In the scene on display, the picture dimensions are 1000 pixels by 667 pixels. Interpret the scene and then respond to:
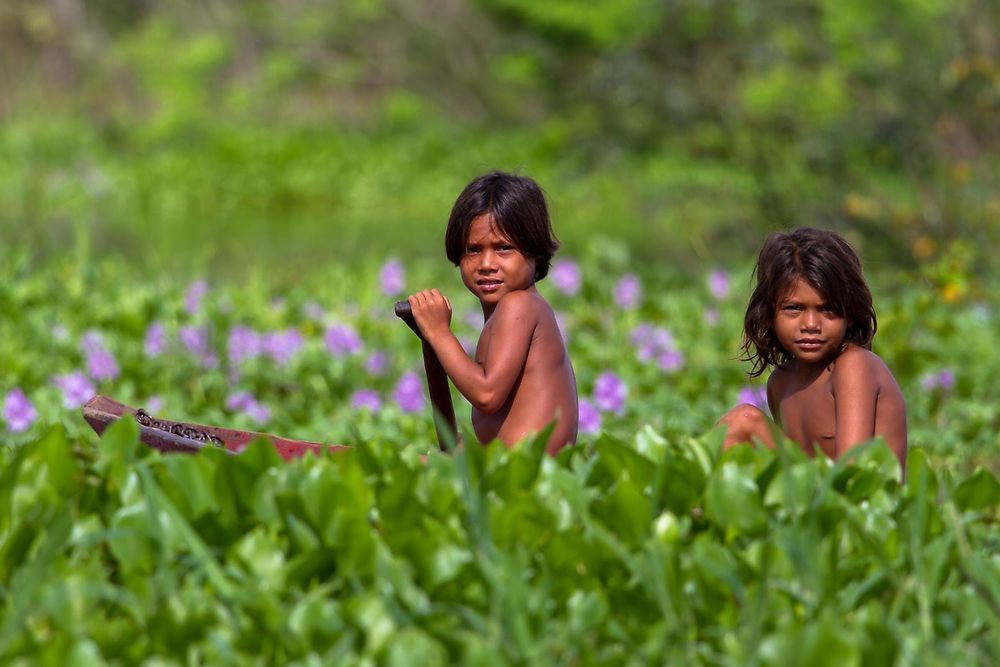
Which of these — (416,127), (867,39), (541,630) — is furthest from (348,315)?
(416,127)

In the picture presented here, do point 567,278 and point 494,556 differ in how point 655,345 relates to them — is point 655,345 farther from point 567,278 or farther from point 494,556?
point 494,556

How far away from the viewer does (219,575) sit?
2.21 m

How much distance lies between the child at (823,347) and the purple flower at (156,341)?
322 centimetres

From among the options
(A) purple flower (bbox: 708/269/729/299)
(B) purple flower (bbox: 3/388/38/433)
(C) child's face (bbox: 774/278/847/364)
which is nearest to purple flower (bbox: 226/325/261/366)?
(B) purple flower (bbox: 3/388/38/433)

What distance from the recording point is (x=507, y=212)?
3102 millimetres

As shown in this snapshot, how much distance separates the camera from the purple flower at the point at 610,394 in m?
5.06

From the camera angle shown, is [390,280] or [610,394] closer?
[610,394]

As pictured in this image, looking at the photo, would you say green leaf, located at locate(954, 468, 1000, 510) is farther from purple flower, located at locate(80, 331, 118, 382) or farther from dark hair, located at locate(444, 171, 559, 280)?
purple flower, located at locate(80, 331, 118, 382)

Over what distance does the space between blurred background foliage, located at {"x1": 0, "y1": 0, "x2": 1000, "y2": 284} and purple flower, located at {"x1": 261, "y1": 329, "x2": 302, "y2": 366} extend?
27.6 inches

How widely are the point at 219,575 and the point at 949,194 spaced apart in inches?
287

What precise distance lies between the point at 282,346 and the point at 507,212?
284 centimetres

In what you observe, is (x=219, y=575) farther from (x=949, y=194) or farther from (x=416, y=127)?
(x=416, y=127)

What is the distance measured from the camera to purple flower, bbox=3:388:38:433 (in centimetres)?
475

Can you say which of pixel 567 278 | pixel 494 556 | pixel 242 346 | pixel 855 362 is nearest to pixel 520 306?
pixel 855 362
